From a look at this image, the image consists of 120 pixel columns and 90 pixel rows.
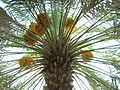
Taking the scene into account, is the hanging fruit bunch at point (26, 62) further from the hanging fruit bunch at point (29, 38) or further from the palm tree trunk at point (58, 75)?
the palm tree trunk at point (58, 75)

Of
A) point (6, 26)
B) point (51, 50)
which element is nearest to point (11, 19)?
point (6, 26)

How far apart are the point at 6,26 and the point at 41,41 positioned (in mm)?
979

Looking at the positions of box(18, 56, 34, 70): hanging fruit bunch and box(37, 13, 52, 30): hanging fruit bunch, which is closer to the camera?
box(37, 13, 52, 30): hanging fruit bunch

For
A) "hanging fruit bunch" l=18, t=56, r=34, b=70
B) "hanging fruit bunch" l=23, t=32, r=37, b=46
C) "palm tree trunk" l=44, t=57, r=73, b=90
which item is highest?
"hanging fruit bunch" l=23, t=32, r=37, b=46

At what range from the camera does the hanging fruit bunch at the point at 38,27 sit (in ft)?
18.1

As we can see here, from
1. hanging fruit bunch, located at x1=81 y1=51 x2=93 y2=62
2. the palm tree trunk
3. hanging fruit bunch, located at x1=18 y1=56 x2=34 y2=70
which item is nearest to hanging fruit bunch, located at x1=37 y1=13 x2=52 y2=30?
the palm tree trunk

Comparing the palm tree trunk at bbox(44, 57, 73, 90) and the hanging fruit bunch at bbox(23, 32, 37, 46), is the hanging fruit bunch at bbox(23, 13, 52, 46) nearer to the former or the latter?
the hanging fruit bunch at bbox(23, 32, 37, 46)

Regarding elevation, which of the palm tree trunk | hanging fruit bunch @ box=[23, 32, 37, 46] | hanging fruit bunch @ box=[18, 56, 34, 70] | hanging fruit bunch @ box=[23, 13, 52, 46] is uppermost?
hanging fruit bunch @ box=[23, 13, 52, 46]

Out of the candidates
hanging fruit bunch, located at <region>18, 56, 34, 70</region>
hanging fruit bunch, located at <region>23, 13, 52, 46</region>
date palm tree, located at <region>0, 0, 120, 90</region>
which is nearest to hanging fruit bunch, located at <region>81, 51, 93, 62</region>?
date palm tree, located at <region>0, 0, 120, 90</region>

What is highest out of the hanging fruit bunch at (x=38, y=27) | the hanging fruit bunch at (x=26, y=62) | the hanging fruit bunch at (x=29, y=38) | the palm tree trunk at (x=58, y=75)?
the hanging fruit bunch at (x=38, y=27)

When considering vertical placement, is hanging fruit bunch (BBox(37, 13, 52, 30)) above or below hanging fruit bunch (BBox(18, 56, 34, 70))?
above

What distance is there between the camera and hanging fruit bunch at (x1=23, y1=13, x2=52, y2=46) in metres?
5.52

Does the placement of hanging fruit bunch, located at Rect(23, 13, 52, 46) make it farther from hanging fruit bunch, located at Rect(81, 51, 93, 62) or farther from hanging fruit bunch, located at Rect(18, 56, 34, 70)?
hanging fruit bunch, located at Rect(81, 51, 93, 62)

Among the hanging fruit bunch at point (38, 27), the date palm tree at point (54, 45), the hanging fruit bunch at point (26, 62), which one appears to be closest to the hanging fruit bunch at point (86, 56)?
the date palm tree at point (54, 45)
